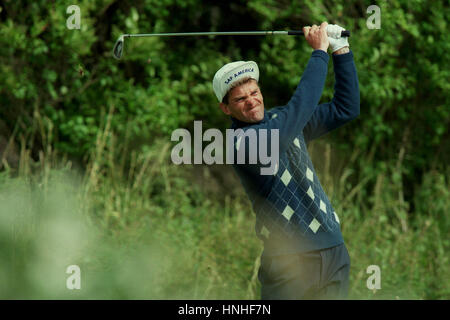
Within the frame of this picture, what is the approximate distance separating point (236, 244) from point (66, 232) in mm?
1576

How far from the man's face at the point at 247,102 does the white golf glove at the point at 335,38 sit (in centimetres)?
43

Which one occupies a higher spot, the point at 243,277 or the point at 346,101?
the point at 346,101

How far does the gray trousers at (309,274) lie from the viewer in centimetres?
307

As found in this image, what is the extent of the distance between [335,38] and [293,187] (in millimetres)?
757

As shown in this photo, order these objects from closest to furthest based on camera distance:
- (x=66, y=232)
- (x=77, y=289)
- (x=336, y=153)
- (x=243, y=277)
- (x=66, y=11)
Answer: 1. (x=77, y=289)
2. (x=66, y=232)
3. (x=243, y=277)
4. (x=66, y=11)
5. (x=336, y=153)

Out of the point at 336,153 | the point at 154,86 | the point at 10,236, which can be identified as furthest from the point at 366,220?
the point at 10,236

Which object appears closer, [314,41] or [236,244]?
[314,41]

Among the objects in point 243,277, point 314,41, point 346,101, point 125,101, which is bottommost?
point 243,277

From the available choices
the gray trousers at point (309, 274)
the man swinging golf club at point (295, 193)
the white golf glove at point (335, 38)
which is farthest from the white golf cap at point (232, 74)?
the gray trousers at point (309, 274)

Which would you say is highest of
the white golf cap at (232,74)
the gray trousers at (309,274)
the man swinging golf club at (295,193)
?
the white golf cap at (232,74)

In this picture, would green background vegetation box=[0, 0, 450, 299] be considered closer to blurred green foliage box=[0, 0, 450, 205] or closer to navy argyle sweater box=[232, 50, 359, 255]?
blurred green foliage box=[0, 0, 450, 205]

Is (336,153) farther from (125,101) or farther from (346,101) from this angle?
(346,101)

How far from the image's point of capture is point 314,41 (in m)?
3.12

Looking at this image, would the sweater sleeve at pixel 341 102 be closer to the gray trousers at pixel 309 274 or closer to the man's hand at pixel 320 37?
the man's hand at pixel 320 37
